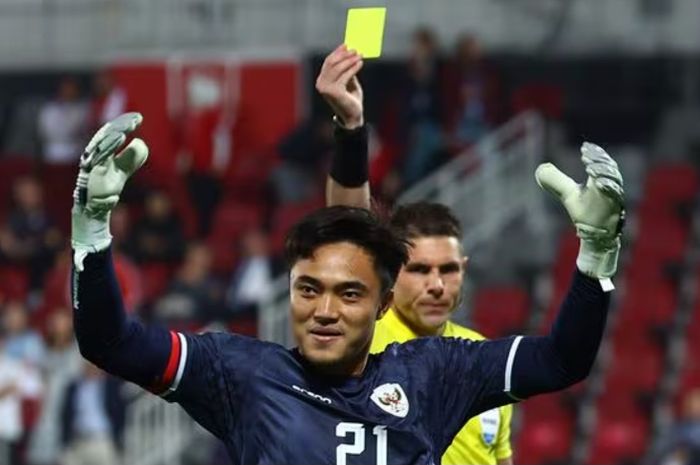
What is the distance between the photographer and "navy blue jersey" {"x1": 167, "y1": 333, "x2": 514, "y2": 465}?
4754 millimetres

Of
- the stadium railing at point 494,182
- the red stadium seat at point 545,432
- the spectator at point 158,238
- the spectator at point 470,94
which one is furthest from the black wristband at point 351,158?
the spectator at point 158,238

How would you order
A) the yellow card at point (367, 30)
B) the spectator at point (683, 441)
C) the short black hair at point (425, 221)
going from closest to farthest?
the yellow card at point (367, 30), the short black hair at point (425, 221), the spectator at point (683, 441)

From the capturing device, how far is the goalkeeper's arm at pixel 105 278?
4.44m

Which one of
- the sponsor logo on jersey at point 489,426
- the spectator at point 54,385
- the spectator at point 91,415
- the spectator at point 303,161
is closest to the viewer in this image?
the sponsor logo on jersey at point 489,426

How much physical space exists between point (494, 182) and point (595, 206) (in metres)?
11.9

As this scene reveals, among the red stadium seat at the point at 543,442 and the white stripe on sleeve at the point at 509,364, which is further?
the red stadium seat at the point at 543,442

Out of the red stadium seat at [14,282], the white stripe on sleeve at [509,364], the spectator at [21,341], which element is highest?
the white stripe on sleeve at [509,364]

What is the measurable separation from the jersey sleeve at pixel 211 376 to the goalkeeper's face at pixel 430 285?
1534 millimetres

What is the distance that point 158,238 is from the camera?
16766 mm

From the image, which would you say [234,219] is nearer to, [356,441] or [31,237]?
[31,237]

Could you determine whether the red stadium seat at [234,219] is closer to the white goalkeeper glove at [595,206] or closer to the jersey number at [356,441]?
the jersey number at [356,441]

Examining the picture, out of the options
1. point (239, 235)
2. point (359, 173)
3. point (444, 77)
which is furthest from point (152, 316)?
point (359, 173)

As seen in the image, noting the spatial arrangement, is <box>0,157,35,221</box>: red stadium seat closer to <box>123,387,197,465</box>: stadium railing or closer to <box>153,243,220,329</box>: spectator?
<box>153,243,220,329</box>: spectator

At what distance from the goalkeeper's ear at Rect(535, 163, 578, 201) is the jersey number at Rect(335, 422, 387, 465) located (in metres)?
0.66
